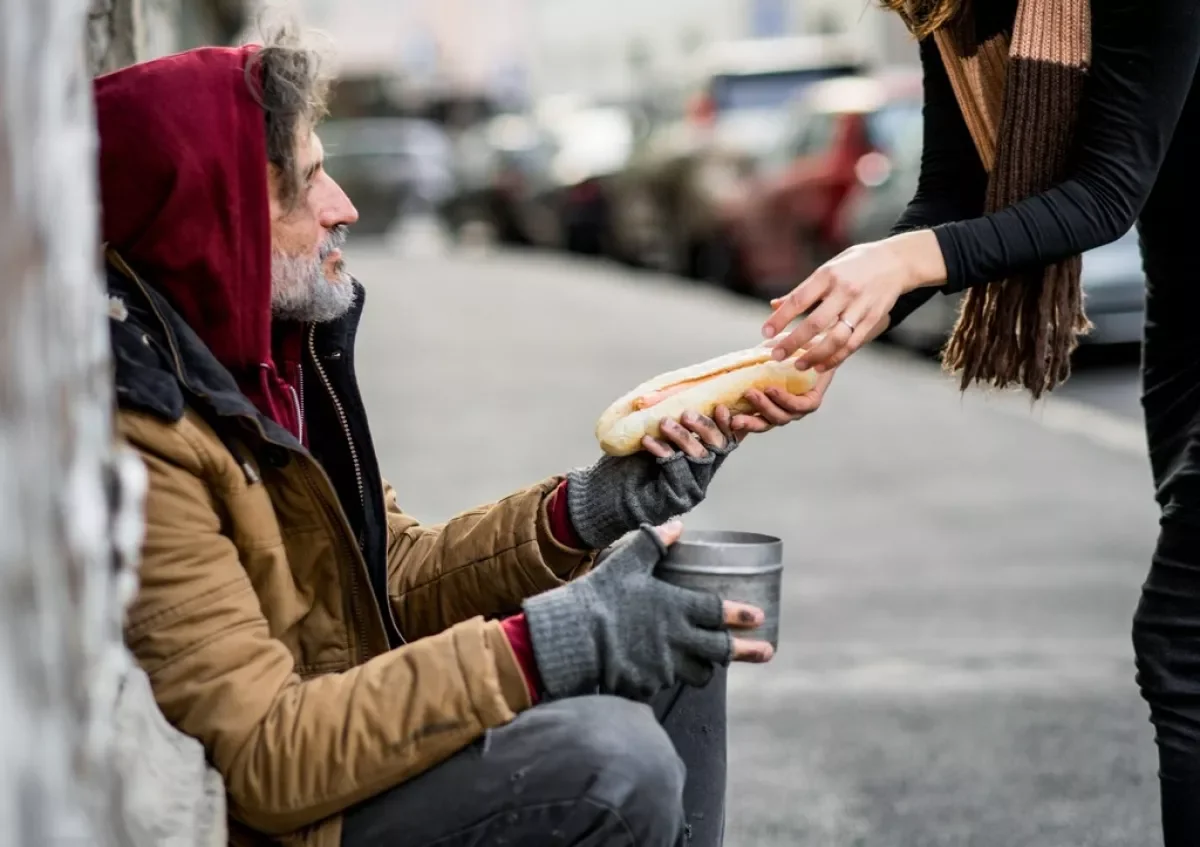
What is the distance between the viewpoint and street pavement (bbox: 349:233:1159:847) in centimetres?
452

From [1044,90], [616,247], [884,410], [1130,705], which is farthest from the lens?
[616,247]

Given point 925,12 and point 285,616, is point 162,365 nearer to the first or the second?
point 285,616

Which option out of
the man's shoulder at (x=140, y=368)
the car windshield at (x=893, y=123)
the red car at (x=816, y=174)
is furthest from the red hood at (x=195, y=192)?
the car windshield at (x=893, y=123)

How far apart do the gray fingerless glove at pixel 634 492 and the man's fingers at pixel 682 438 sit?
0.01 metres

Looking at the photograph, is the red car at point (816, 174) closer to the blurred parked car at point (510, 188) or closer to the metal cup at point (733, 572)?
the blurred parked car at point (510, 188)

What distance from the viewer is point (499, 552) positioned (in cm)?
306

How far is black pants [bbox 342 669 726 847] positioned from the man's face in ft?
2.39

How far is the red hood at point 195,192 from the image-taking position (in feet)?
8.22

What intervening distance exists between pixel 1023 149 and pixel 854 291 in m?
0.40

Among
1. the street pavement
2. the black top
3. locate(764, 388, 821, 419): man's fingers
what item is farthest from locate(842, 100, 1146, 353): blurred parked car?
locate(764, 388, 821, 419): man's fingers

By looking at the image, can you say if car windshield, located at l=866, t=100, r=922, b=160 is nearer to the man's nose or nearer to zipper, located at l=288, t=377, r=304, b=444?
the man's nose

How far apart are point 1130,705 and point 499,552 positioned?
8.79 ft

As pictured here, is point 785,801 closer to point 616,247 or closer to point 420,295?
point 420,295

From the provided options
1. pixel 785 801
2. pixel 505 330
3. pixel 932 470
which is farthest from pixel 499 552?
pixel 505 330
